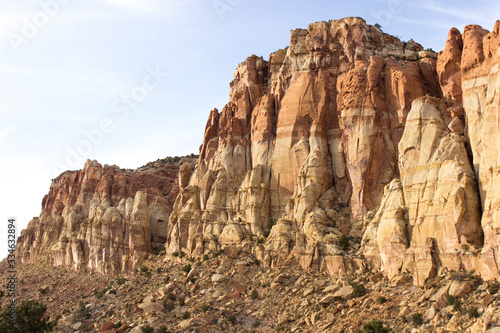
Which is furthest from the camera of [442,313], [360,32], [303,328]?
[360,32]

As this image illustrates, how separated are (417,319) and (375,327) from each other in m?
2.95

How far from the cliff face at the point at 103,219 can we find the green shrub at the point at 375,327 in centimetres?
3939

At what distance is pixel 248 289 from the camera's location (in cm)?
5588

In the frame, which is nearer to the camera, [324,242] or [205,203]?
[324,242]

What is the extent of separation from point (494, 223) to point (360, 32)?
3312cm

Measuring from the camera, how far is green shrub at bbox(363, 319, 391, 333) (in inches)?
1598

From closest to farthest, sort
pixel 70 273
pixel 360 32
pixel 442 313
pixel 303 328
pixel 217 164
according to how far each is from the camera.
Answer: pixel 442 313
pixel 303 328
pixel 360 32
pixel 217 164
pixel 70 273

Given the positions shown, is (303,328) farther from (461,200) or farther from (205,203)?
(205,203)

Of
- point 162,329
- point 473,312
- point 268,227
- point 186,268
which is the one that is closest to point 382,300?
point 473,312

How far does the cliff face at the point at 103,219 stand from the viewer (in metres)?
77.8

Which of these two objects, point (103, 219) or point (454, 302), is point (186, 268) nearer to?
point (103, 219)

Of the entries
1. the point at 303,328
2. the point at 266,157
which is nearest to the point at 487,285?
the point at 303,328

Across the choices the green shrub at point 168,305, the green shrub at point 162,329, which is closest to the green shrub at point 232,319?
the green shrub at point 162,329

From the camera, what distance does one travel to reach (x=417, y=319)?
4072 cm
